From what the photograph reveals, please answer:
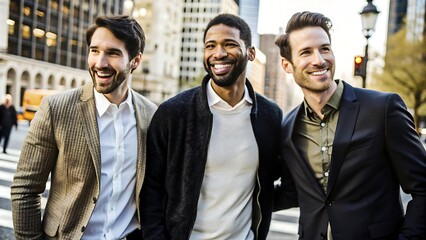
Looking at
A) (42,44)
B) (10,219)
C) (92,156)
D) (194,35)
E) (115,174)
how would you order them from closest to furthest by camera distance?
(92,156) → (115,174) → (10,219) → (42,44) → (194,35)

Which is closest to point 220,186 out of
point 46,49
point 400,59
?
point 400,59

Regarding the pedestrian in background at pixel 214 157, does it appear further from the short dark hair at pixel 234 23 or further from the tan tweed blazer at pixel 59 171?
the tan tweed blazer at pixel 59 171

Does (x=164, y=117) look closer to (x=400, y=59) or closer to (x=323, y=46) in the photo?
(x=323, y=46)

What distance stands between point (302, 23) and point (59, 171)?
1956 millimetres

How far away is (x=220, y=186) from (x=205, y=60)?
36.8 inches

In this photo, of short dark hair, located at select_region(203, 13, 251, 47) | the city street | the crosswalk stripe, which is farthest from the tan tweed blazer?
the crosswalk stripe

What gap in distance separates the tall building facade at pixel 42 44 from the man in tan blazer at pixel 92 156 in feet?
118

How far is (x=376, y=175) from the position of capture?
2242 mm

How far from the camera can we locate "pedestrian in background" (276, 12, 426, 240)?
2.21m

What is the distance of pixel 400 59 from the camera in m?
29.0

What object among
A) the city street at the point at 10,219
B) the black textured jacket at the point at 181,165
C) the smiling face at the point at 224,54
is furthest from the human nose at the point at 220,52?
the city street at the point at 10,219

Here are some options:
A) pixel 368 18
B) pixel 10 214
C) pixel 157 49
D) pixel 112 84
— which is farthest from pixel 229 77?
pixel 157 49

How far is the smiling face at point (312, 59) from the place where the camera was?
246 cm

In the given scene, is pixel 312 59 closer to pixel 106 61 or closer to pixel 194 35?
pixel 106 61
